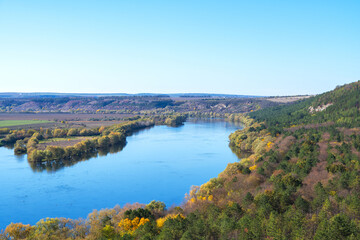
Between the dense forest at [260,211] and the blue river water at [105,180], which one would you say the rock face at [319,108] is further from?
the dense forest at [260,211]

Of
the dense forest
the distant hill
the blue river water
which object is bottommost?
the blue river water

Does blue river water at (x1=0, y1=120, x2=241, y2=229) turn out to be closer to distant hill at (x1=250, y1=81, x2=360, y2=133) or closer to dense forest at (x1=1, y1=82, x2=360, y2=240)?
dense forest at (x1=1, y1=82, x2=360, y2=240)

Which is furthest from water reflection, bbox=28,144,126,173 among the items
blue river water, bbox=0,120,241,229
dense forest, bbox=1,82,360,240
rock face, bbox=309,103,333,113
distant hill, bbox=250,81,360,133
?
rock face, bbox=309,103,333,113

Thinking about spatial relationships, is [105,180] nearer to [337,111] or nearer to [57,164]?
[57,164]

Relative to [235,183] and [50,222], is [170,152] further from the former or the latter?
[50,222]

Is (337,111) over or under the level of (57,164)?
over

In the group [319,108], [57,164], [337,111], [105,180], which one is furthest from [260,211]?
[319,108]

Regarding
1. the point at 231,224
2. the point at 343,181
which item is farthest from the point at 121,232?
the point at 343,181

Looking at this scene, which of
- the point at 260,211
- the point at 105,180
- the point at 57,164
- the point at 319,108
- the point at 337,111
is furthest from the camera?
the point at 319,108

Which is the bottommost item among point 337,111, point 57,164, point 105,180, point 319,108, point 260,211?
point 105,180
